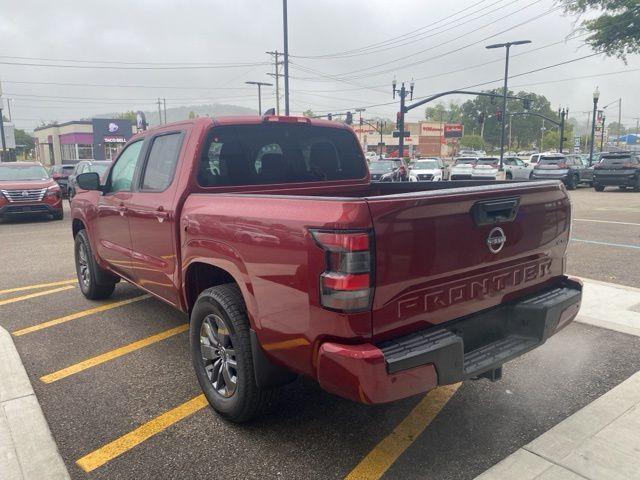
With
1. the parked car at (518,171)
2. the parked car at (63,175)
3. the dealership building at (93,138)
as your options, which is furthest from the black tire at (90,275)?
the dealership building at (93,138)

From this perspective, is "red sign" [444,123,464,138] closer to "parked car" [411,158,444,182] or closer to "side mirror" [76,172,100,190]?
"parked car" [411,158,444,182]

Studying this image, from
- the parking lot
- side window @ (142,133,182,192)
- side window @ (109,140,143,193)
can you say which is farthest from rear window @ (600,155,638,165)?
side window @ (142,133,182,192)

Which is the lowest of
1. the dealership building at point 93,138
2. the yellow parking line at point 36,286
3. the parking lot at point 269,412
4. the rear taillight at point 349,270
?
the yellow parking line at point 36,286

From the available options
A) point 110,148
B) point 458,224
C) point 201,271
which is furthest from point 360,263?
point 110,148

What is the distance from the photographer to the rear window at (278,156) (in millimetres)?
3770

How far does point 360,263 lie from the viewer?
225 centimetres

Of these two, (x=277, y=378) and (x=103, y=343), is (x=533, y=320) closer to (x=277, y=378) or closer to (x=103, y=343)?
(x=277, y=378)

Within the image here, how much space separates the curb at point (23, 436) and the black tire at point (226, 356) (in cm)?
93

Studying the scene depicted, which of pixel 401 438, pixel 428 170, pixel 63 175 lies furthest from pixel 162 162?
pixel 63 175

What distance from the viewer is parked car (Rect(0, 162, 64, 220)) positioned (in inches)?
536

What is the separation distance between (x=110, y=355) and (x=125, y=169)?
1728 millimetres

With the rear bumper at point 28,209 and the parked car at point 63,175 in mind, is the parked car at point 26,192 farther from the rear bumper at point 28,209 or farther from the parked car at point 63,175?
the parked car at point 63,175

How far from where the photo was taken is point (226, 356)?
319 centimetres

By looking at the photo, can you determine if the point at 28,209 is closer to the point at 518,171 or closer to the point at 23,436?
the point at 23,436
